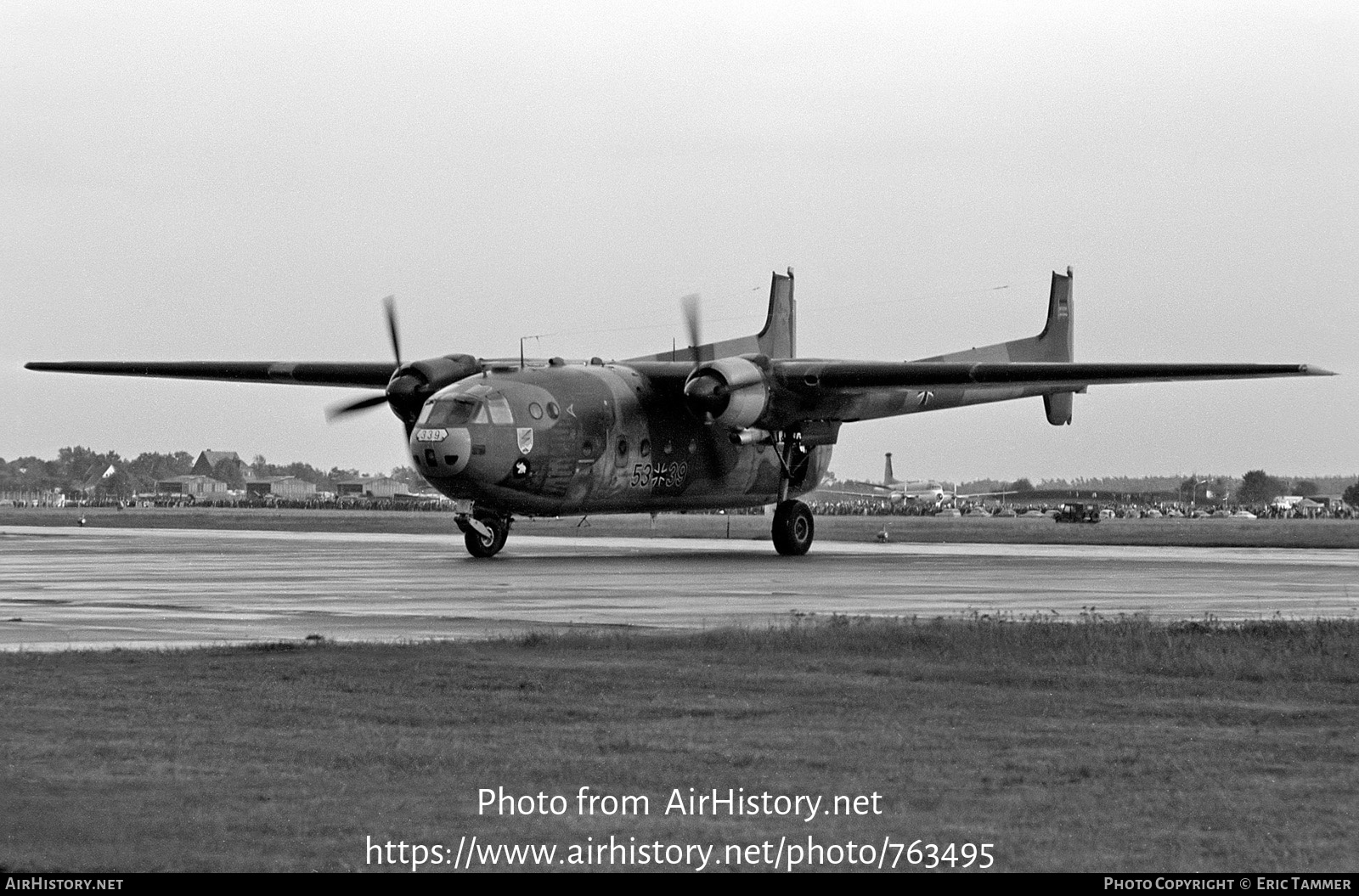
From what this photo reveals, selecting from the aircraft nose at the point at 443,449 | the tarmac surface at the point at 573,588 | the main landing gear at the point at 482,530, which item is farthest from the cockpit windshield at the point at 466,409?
the main landing gear at the point at 482,530

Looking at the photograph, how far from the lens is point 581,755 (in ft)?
33.2

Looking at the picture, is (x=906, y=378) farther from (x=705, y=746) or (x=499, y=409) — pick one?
(x=705, y=746)

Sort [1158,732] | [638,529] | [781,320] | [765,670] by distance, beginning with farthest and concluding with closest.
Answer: [638,529] → [781,320] → [765,670] → [1158,732]

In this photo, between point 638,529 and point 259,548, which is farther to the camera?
point 638,529

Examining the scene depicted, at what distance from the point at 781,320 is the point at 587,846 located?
40014mm

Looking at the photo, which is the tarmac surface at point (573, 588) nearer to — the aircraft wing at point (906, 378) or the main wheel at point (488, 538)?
the main wheel at point (488, 538)

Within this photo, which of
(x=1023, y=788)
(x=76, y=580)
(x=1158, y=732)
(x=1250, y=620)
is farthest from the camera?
(x=76, y=580)

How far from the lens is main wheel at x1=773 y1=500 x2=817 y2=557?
42125 mm

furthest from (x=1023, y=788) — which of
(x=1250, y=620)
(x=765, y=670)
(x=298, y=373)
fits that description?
(x=298, y=373)

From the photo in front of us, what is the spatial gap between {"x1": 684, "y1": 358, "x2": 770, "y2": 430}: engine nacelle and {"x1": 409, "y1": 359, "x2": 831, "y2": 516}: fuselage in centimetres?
129

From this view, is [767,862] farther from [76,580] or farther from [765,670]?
[76,580]

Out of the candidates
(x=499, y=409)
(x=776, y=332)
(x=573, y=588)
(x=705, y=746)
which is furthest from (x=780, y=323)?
(x=705, y=746)

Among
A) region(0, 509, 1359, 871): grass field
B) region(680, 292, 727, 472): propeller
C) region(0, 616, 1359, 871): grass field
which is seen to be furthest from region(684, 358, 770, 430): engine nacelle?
region(0, 616, 1359, 871): grass field

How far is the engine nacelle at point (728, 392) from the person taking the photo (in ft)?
127
